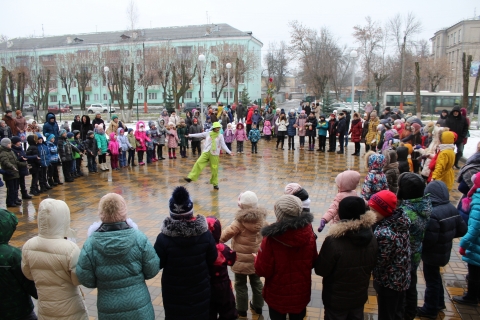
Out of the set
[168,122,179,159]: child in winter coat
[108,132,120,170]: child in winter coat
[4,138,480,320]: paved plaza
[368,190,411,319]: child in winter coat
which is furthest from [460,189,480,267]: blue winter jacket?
[168,122,179,159]: child in winter coat

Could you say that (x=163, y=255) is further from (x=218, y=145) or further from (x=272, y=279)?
(x=218, y=145)

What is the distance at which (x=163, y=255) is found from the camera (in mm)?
3199

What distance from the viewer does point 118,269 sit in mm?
2943

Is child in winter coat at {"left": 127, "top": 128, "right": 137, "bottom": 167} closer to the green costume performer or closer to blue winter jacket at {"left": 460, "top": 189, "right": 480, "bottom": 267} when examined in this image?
the green costume performer

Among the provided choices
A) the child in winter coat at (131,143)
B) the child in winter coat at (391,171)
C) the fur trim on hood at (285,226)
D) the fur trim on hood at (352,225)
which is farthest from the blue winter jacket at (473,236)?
the child in winter coat at (131,143)

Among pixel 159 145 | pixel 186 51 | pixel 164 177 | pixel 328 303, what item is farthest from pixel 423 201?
pixel 186 51

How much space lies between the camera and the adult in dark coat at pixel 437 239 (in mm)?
4109

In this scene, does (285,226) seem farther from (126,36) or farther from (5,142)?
(126,36)

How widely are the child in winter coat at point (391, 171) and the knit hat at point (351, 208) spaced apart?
3.00m

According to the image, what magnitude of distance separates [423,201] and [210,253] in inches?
88.0

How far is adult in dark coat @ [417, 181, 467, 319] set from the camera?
4.11m

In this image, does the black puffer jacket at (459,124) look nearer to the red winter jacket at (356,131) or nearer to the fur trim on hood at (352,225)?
the red winter jacket at (356,131)

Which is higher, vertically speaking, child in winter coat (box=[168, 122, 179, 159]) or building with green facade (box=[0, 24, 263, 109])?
building with green facade (box=[0, 24, 263, 109])

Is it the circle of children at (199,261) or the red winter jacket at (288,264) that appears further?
the red winter jacket at (288,264)
